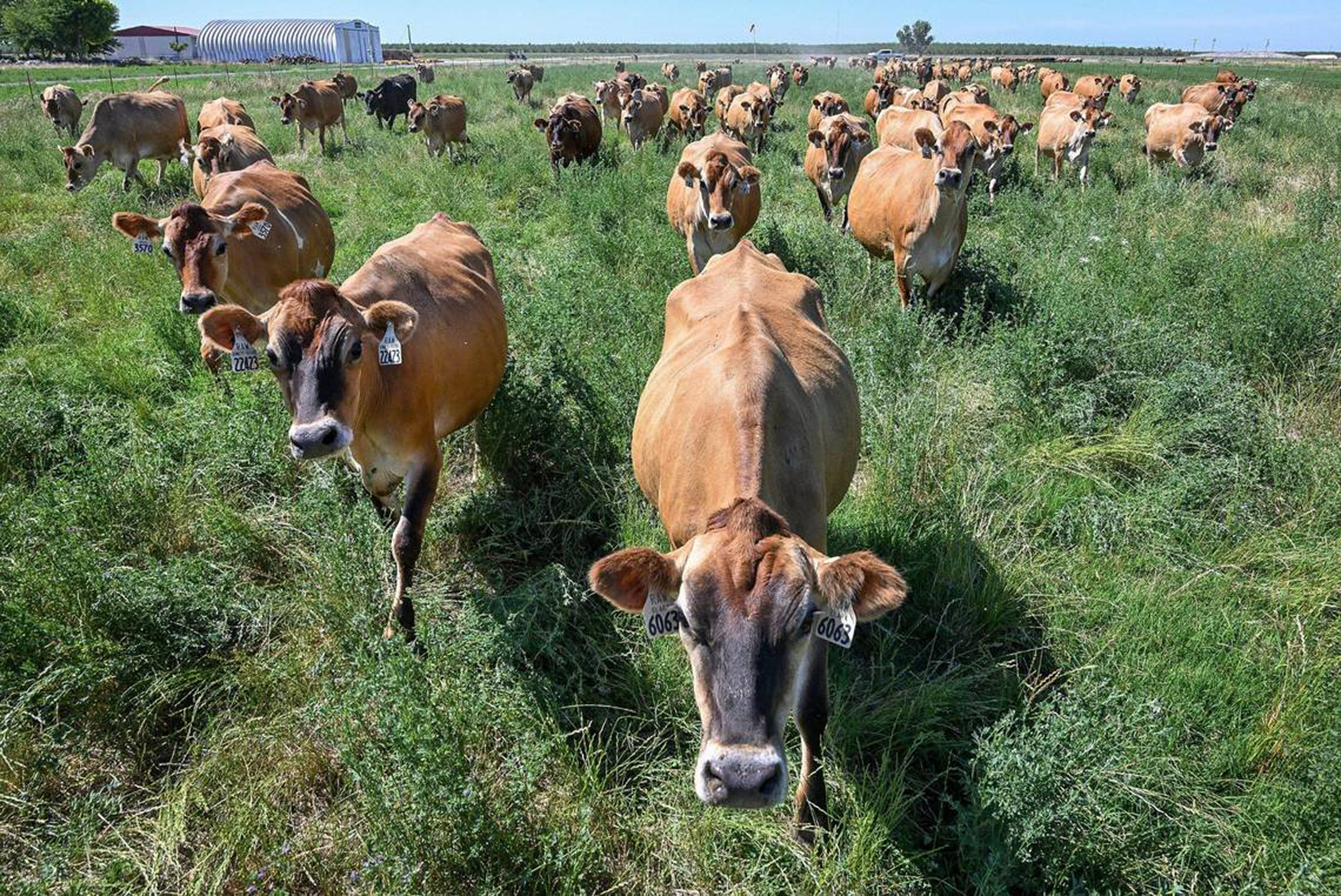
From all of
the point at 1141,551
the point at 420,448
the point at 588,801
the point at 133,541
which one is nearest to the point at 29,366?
the point at 133,541

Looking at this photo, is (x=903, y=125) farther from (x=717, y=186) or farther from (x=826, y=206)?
(x=717, y=186)

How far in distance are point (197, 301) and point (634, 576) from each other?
5306 mm

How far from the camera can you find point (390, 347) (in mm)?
3842

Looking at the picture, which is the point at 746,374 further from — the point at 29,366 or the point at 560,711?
the point at 29,366

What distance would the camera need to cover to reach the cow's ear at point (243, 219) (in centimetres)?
623

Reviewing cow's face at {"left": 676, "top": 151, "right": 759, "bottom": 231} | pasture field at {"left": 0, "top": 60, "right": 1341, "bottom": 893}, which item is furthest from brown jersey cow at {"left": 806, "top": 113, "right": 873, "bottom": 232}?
pasture field at {"left": 0, "top": 60, "right": 1341, "bottom": 893}

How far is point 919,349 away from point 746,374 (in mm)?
3665

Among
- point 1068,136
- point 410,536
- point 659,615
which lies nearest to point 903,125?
point 1068,136

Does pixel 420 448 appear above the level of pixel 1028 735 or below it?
above

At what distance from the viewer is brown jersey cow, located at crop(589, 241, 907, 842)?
2133mm

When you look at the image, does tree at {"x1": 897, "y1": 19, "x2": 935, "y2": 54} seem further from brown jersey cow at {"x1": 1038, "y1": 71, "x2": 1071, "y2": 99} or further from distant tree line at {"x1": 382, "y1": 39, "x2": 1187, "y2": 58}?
brown jersey cow at {"x1": 1038, "y1": 71, "x2": 1071, "y2": 99}

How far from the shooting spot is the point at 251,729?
336cm

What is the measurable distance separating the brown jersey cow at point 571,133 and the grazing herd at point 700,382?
193 inches

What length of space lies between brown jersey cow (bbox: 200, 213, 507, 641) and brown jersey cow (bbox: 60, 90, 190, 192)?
12140 millimetres
